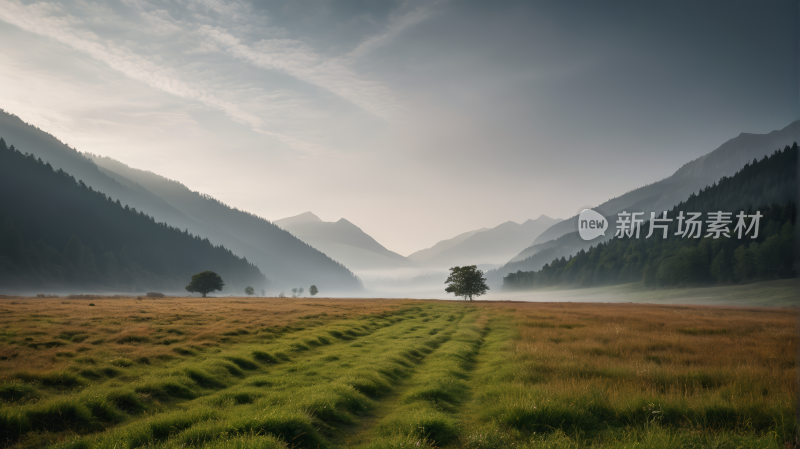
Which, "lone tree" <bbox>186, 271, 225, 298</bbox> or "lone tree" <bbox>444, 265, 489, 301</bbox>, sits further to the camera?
"lone tree" <bbox>186, 271, 225, 298</bbox>

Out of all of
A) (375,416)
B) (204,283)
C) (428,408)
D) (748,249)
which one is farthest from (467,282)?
(748,249)

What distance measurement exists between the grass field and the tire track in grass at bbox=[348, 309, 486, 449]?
2.9 inches

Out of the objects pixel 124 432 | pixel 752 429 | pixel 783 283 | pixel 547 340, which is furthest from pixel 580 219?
pixel 124 432

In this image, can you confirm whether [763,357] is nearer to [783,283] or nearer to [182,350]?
[182,350]

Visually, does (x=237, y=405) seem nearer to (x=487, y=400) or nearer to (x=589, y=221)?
(x=487, y=400)

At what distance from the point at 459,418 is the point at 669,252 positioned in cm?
23109

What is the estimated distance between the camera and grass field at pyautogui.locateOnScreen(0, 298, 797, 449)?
9.13 m

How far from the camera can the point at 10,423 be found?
33.0 ft

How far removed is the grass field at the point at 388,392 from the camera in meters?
9.13

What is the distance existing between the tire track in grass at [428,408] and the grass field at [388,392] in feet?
0.24

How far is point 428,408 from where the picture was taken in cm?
1167

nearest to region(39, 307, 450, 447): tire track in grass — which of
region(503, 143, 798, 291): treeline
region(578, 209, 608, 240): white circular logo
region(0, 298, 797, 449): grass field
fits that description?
region(0, 298, 797, 449): grass field

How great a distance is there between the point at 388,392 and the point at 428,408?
4.05 meters

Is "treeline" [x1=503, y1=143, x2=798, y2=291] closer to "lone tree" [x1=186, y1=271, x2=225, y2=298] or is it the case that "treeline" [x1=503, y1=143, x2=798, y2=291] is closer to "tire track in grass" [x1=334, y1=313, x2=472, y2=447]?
"tire track in grass" [x1=334, y1=313, x2=472, y2=447]
